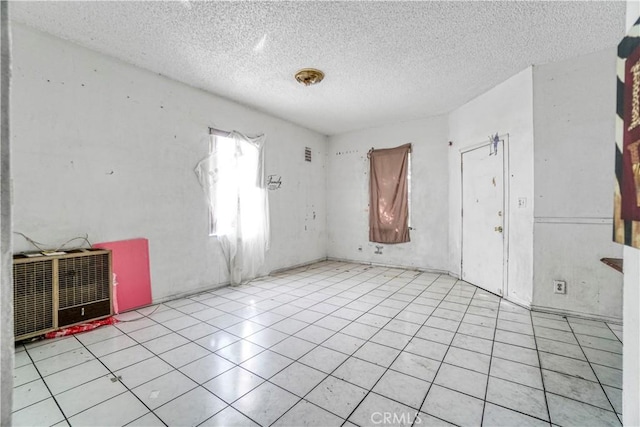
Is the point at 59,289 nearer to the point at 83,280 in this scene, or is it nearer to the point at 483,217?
the point at 83,280

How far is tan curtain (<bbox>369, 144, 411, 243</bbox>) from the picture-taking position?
517cm

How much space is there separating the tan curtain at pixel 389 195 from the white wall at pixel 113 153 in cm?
258

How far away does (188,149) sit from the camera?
3.62 metres

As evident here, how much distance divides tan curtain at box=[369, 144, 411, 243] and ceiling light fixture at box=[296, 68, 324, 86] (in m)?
2.42

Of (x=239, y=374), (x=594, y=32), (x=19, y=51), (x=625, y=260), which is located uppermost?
(x=594, y=32)

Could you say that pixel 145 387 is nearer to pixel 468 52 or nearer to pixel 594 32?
pixel 468 52

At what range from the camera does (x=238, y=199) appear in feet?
13.6

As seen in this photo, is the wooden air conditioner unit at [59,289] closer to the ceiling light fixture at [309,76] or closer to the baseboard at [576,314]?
the ceiling light fixture at [309,76]

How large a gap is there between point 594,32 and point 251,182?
4.30 meters

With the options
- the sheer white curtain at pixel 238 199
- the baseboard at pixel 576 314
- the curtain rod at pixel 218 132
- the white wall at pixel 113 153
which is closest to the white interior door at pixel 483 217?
the baseboard at pixel 576 314

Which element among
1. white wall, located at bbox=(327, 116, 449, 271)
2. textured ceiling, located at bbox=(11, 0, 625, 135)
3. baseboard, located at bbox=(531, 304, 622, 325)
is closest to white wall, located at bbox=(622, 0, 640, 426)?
textured ceiling, located at bbox=(11, 0, 625, 135)

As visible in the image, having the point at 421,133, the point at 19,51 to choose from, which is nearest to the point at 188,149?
the point at 19,51

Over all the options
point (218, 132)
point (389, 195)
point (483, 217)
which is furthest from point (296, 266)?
point (483, 217)

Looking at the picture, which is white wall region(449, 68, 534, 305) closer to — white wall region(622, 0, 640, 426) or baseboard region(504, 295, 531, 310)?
baseboard region(504, 295, 531, 310)
